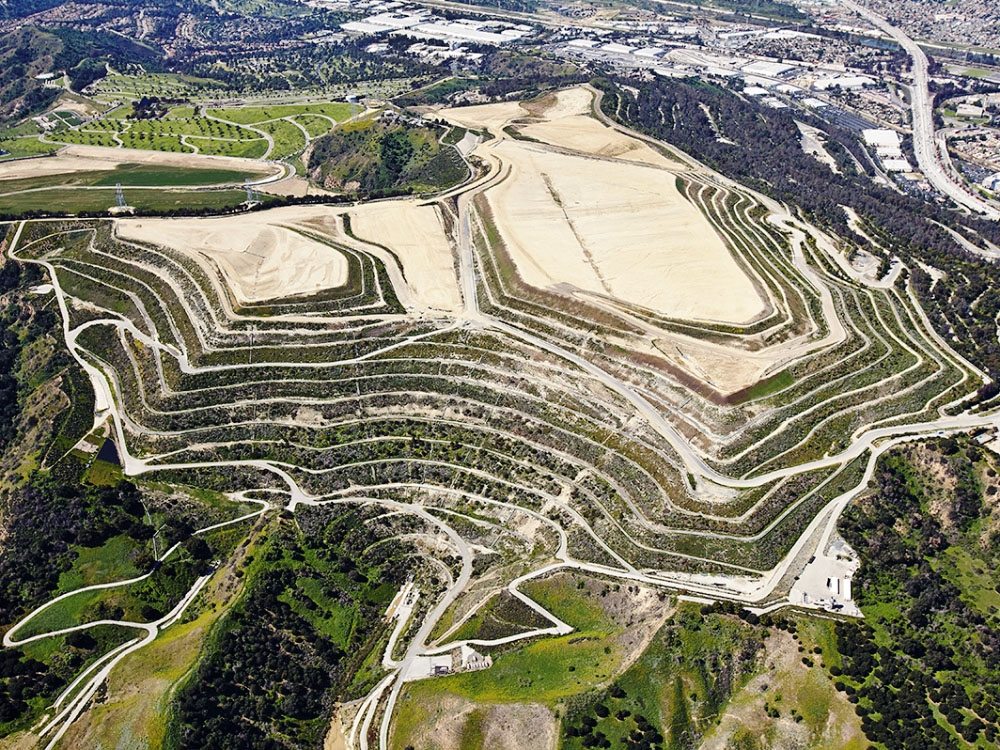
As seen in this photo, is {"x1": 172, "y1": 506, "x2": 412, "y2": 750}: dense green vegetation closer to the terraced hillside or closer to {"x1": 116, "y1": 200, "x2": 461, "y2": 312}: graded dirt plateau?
the terraced hillside

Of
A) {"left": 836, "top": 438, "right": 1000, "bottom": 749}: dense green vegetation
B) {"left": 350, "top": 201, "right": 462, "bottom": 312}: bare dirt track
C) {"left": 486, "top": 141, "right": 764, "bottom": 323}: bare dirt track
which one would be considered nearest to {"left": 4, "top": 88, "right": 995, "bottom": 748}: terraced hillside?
{"left": 486, "top": 141, "right": 764, "bottom": 323}: bare dirt track

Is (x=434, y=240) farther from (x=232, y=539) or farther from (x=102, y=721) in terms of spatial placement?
(x=102, y=721)

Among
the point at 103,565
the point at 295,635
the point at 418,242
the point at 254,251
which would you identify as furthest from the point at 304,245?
the point at 295,635

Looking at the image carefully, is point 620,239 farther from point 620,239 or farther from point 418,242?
point 418,242

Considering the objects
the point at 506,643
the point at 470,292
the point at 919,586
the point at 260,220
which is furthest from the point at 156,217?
the point at 919,586

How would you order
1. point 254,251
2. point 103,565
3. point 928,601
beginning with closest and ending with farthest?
point 928,601 < point 103,565 < point 254,251

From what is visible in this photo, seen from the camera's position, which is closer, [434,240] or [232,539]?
[232,539]
